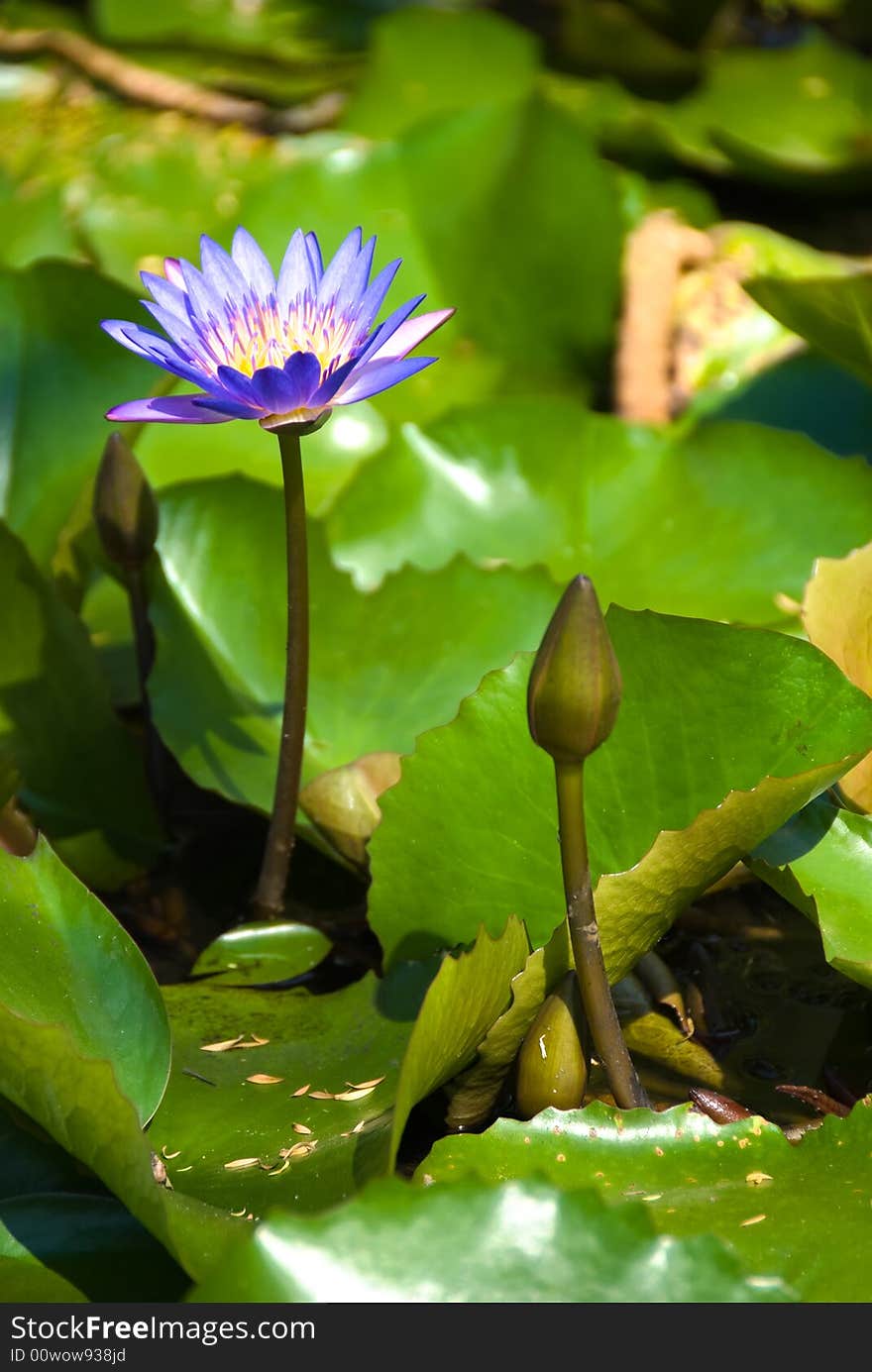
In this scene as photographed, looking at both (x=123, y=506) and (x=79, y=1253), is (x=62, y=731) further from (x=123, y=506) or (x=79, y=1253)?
(x=79, y=1253)

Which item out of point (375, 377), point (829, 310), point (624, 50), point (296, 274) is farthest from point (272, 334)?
point (624, 50)

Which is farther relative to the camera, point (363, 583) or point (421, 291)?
point (421, 291)

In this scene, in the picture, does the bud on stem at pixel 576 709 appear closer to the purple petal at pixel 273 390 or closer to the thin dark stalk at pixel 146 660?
the purple petal at pixel 273 390

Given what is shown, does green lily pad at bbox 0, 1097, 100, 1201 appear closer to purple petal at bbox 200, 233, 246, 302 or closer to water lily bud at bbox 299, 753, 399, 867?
water lily bud at bbox 299, 753, 399, 867

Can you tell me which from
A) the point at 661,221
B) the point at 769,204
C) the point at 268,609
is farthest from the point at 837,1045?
the point at 769,204

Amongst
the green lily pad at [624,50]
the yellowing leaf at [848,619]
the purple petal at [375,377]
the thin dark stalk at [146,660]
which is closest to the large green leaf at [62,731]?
the thin dark stalk at [146,660]

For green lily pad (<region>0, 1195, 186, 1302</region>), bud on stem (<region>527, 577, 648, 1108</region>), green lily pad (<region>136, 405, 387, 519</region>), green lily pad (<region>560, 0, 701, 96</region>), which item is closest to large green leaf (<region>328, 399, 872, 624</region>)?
green lily pad (<region>136, 405, 387, 519</region>)

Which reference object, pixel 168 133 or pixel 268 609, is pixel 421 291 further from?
pixel 168 133
